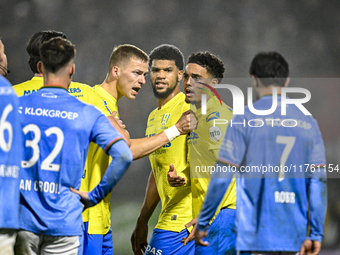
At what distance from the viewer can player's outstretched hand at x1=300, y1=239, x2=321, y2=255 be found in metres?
2.14

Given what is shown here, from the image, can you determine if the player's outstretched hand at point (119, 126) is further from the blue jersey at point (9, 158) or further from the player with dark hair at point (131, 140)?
the blue jersey at point (9, 158)

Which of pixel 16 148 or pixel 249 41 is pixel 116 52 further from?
pixel 249 41

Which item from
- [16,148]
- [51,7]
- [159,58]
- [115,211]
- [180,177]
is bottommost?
[115,211]

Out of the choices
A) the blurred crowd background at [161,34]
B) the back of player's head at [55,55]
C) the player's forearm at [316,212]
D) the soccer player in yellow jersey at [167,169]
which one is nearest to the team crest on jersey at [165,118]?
the soccer player in yellow jersey at [167,169]

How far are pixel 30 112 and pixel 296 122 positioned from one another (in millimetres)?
1536

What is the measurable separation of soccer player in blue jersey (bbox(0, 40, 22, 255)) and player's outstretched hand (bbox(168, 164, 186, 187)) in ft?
4.60

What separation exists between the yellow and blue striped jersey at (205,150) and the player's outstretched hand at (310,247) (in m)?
0.96

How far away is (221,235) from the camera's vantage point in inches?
Result: 119

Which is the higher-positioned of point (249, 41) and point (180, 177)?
point (249, 41)

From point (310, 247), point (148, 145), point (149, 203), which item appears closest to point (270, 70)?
point (310, 247)

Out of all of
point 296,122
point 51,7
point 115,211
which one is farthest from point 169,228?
point 51,7

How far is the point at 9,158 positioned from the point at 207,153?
1.69m

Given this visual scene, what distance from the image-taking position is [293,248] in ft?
7.00

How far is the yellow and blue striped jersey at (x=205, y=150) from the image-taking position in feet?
10.2
